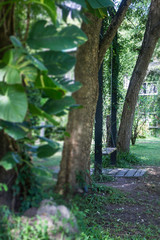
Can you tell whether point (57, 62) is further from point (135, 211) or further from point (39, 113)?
point (135, 211)

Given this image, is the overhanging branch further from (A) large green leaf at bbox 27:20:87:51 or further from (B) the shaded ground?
(A) large green leaf at bbox 27:20:87:51

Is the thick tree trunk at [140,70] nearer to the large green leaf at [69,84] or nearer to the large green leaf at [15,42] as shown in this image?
the large green leaf at [69,84]

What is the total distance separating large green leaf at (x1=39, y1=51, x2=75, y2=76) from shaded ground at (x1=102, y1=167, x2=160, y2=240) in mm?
2545

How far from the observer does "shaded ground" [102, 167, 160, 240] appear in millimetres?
3289

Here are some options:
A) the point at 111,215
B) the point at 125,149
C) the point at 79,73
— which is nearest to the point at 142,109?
the point at 125,149

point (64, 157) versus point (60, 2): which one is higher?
point (60, 2)

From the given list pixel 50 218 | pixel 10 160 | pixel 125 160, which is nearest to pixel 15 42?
pixel 10 160

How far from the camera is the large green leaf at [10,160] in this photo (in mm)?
892

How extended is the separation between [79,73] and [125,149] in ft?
24.9

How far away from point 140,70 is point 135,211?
4740mm

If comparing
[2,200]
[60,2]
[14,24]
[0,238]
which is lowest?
[0,238]

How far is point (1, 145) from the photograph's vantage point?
39.0 inches

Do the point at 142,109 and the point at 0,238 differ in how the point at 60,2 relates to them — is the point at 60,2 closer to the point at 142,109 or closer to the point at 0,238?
the point at 0,238

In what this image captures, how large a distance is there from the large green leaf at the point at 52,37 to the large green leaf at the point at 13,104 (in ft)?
0.49
